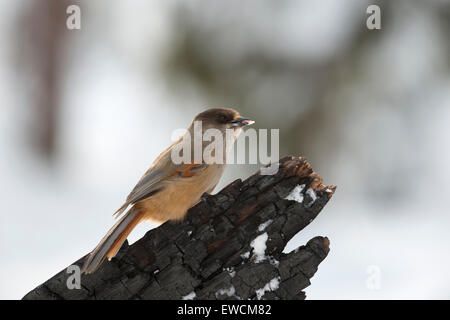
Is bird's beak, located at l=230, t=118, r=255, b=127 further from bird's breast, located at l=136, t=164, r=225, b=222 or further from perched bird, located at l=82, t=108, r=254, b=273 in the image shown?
bird's breast, located at l=136, t=164, r=225, b=222

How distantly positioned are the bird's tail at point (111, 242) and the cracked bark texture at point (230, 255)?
45 millimetres

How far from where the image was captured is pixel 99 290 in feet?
10.4

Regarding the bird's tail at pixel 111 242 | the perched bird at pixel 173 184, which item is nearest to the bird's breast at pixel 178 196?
the perched bird at pixel 173 184

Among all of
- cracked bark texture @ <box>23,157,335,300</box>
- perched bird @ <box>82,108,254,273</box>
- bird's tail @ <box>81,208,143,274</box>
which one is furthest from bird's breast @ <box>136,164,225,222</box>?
cracked bark texture @ <box>23,157,335,300</box>

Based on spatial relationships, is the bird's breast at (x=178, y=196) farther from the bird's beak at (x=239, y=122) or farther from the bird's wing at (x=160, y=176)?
the bird's beak at (x=239, y=122)

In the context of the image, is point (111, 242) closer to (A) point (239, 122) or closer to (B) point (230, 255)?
(B) point (230, 255)

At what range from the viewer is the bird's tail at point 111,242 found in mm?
3189

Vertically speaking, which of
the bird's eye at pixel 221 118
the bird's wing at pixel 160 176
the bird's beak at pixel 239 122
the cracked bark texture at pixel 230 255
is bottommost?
the cracked bark texture at pixel 230 255

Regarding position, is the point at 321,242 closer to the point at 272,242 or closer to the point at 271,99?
the point at 272,242

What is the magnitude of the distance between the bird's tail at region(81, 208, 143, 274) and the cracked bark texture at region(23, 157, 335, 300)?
45mm

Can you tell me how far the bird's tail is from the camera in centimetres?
319

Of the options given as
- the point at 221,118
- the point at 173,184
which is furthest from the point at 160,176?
the point at 221,118

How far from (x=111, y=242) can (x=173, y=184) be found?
852 mm

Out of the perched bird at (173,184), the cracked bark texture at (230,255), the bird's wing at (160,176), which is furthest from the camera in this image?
the bird's wing at (160,176)
